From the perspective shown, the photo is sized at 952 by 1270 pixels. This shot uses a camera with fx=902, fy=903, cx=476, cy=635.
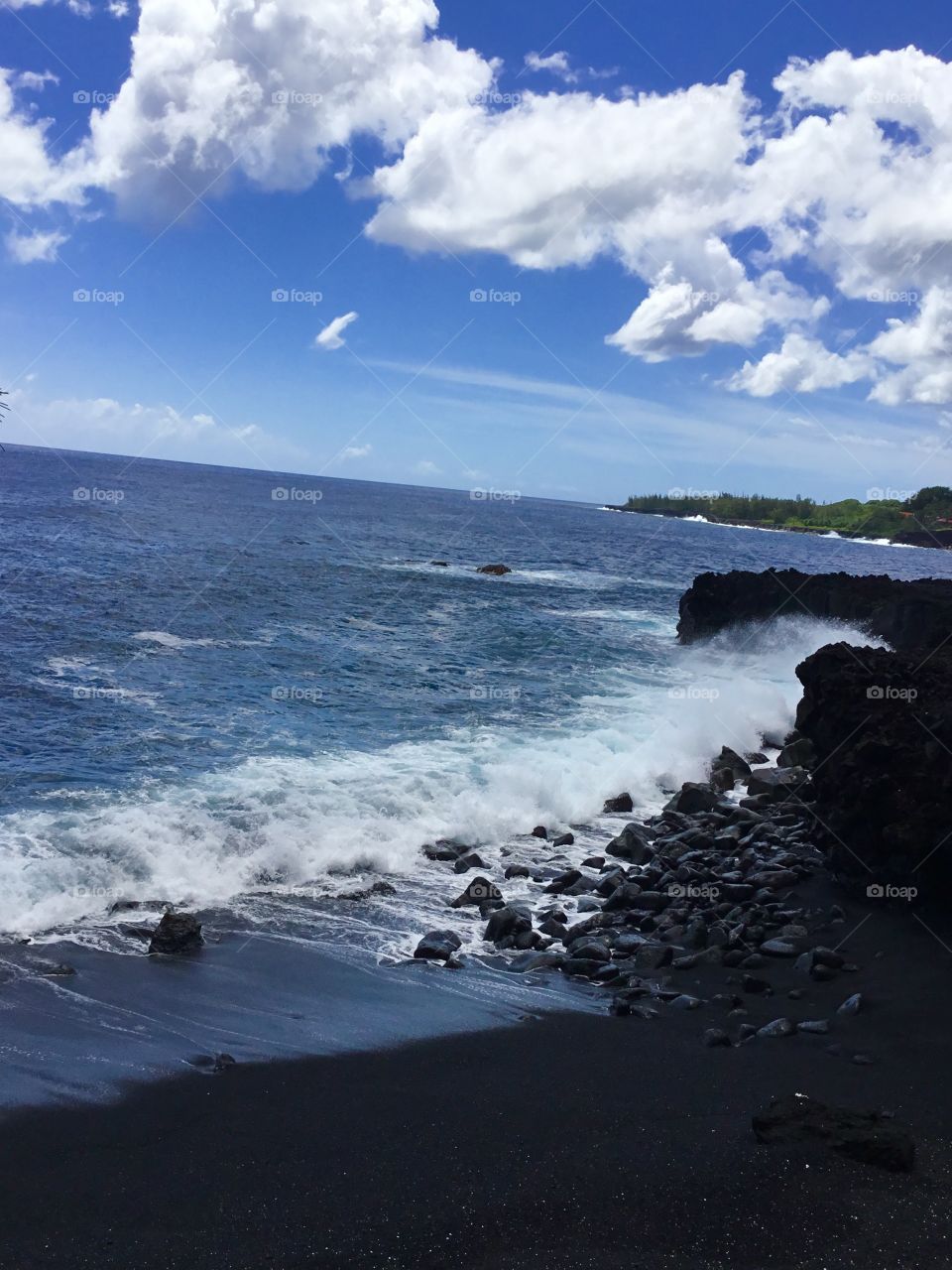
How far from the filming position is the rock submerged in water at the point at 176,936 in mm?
11281

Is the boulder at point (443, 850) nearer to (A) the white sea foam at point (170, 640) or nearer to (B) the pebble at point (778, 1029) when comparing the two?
(B) the pebble at point (778, 1029)

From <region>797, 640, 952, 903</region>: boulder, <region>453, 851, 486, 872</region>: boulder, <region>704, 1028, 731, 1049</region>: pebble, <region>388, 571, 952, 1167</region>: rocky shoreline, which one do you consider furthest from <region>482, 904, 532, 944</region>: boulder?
<region>797, 640, 952, 903</region>: boulder

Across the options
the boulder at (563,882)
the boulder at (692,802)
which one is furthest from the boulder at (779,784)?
the boulder at (563,882)

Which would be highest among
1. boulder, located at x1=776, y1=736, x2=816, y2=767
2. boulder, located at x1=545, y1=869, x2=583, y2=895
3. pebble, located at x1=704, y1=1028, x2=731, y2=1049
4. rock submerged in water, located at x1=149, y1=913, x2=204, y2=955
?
boulder, located at x1=776, y1=736, x2=816, y2=767

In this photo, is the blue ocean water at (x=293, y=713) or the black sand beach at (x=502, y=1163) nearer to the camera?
the black sand beach at (x=502, y=1163)

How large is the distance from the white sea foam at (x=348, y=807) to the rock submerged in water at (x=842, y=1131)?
8334 millimetres

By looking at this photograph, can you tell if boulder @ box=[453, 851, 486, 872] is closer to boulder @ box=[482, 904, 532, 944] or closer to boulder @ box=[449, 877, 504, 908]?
boulder @ box=[449, 877, 504, 908]

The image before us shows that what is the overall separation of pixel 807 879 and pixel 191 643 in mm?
21725

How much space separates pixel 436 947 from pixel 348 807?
17.9ft

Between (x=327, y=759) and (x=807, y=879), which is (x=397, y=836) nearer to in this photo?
(x=327, y=759)

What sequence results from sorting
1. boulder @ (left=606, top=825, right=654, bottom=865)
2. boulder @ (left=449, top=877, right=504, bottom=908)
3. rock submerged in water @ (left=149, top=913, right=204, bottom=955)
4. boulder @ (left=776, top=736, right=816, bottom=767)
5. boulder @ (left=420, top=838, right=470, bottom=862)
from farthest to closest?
1. boulder @ (left=776, top=736, right=816, bottom=767)
2. boulder @ (left=420, top=838, right=470, bottom=862)
3. boulder @ (left=606, top=825, right=654, bottom=865)
4. boulder @ (left=449, top=877, right=504, bottom=908)
5. rock submerged in water @ (left=149, top=913, right=204, bottom=955)

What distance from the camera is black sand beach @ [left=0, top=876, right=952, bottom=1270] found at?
618cm

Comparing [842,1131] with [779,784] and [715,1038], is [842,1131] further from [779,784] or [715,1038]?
[779,784]

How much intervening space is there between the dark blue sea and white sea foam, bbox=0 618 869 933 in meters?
0.06
